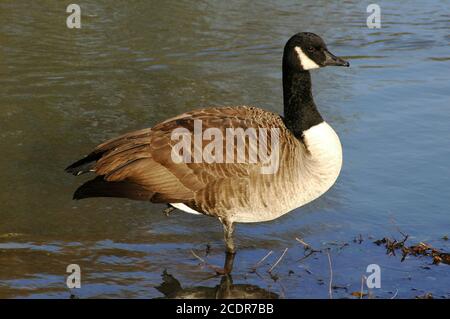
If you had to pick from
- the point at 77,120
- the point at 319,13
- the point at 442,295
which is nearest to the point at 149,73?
the point at 77,120

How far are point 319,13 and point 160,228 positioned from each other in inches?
243

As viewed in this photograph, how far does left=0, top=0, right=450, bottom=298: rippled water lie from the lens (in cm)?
600

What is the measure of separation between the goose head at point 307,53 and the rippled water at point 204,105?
134 centimetres

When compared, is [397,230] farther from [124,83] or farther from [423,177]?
[124,83]

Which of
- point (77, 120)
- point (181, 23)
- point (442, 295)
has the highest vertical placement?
point (181, 23)

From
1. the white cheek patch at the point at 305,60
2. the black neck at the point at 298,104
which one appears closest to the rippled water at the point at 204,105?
the black neck at the point at 298,104

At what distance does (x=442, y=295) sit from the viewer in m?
5.66

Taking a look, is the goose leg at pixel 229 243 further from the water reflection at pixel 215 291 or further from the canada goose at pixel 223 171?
the water reflection at pixel 215 291

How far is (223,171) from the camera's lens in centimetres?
596

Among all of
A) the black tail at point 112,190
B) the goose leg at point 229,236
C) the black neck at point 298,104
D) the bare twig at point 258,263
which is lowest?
the bare twig at point 258,263

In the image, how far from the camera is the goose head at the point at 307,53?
6406mm

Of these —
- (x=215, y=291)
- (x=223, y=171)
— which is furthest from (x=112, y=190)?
(x=215, y=291)

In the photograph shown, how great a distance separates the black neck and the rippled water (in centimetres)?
92

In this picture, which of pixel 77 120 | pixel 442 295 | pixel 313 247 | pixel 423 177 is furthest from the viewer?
pixel 77 120
